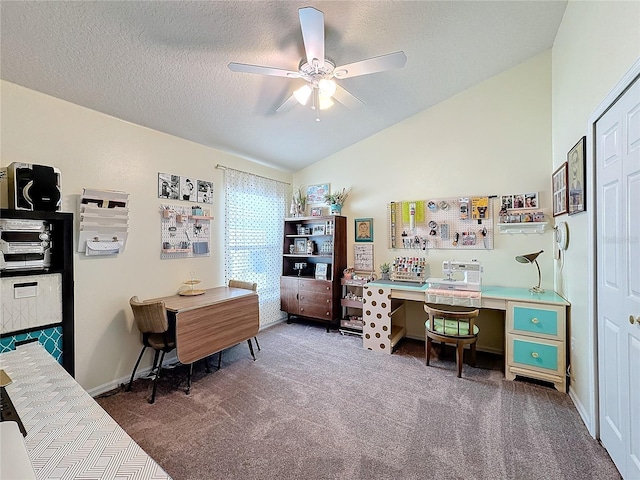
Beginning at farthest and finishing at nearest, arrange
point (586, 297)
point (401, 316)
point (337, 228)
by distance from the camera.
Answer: point (337, 228), point (401, 316), point (586, 297)

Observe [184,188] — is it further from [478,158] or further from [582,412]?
[582,412]

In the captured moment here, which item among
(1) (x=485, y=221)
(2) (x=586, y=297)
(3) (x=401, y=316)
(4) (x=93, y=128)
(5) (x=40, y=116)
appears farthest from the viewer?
(3) (x=401, y=316)

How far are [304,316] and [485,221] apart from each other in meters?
2.64

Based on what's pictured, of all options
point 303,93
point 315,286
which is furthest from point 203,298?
point 303,93

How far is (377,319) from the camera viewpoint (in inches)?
128

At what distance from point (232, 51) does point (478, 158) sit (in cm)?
277

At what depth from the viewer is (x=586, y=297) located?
1.97 m

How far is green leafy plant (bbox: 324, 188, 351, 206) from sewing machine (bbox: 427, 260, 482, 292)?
1683 millimetres

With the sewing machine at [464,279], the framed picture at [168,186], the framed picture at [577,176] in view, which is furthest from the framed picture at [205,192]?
the framed picture at [577,176]

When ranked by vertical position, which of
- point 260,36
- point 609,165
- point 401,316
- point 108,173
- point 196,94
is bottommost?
point 401,316

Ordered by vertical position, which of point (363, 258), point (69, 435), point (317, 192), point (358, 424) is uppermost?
point (317, 192)

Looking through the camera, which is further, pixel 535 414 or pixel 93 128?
pixel 93 128

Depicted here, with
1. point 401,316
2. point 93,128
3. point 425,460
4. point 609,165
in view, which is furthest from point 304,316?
point 609,165

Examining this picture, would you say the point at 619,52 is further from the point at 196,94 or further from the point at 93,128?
the point at 93,128
